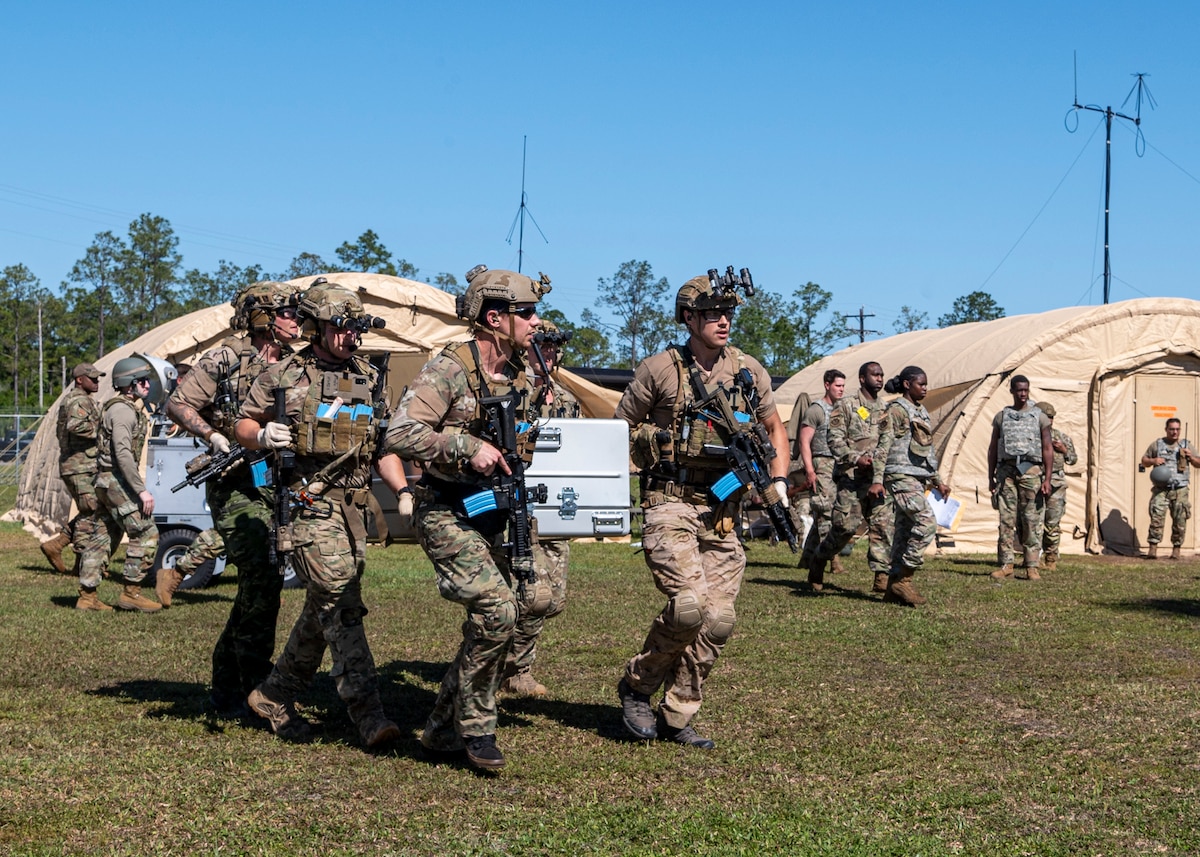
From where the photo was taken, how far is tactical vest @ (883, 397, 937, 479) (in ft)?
38.7

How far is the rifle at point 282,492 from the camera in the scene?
602 cm

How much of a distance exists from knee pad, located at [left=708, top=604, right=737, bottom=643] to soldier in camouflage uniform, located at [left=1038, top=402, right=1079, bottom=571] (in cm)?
928

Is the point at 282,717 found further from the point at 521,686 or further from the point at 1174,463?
the point at 1174,463

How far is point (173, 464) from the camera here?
12742 mm

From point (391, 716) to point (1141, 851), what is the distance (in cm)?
375

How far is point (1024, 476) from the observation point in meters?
14.2

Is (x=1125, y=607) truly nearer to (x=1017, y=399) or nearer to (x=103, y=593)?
(x=1017, y=399)

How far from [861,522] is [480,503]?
24.1ft

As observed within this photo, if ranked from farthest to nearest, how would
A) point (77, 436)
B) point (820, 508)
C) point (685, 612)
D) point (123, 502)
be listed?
point (820, 508)
point (77, 436)
point (123, 502)
point (685, 612)

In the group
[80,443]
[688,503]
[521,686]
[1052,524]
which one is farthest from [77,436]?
[1052,524]

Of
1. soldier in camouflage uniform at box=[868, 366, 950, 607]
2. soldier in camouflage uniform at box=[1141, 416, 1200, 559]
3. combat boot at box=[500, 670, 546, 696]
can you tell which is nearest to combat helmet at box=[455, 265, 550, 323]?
combat boot at box=[500, 670, 546, 696]

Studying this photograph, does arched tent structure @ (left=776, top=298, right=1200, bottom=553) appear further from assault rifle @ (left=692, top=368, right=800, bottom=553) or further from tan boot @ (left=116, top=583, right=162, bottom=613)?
assault rifle @ (left=692, top=368, right=800, bottom=553)

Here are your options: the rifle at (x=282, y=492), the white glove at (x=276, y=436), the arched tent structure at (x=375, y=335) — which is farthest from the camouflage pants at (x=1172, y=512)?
the white glove at (x=276, y=436)

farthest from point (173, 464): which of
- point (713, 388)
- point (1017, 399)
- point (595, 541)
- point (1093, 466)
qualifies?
point (1093, 466)
